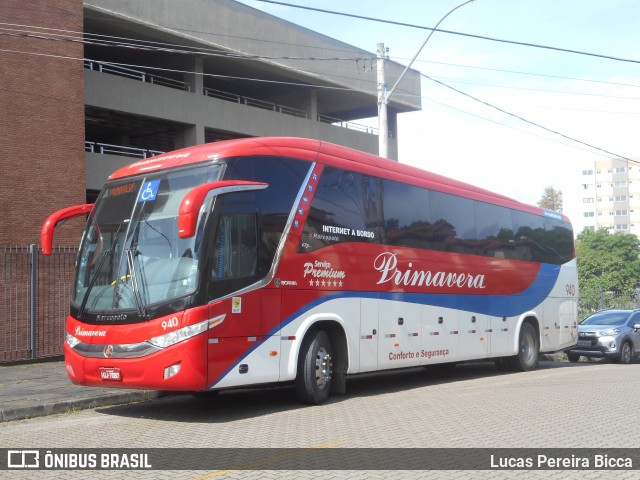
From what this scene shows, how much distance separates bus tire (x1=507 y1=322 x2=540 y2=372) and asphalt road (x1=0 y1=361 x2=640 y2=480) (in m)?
3.85

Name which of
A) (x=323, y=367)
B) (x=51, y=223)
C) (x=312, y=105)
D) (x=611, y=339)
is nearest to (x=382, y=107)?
(x=611, y=339)

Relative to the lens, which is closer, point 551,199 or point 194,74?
point 194,74

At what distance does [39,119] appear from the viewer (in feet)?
60.8

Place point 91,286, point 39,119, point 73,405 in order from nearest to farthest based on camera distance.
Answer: point 91,286, point 73,405, point 39,119

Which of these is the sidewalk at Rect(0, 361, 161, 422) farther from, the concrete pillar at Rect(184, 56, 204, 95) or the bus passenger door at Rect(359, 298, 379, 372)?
the concrete pillar at Rect(184, 56, 204, 95)

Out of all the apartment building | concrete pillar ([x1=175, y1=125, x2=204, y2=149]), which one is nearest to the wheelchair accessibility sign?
concrete pillar ([x1=175, y1=125, x2=204, y2=149])

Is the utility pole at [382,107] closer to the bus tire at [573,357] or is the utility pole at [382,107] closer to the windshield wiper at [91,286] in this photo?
the bus tire at [573,357]

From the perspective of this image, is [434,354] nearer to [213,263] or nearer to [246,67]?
[213,263]

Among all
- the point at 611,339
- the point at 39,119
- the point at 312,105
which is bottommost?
the point at 611,339

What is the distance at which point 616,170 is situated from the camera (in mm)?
130625

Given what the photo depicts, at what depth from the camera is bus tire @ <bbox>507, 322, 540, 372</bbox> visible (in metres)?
18.0

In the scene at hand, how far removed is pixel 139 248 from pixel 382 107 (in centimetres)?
1122

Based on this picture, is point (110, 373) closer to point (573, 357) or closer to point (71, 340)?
point (71, 340)

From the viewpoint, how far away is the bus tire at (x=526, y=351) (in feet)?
59.0
